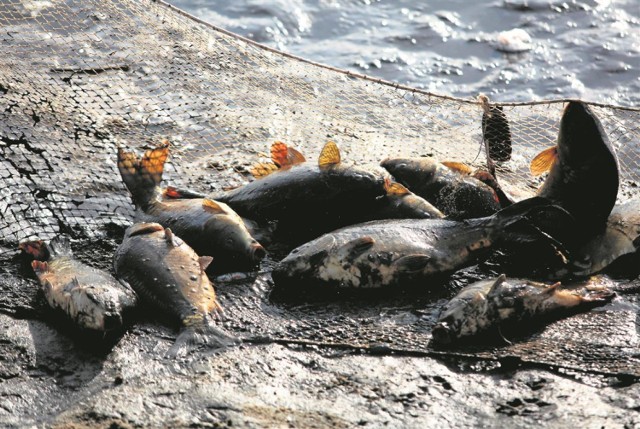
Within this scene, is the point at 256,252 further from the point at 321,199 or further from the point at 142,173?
the point at 142,173

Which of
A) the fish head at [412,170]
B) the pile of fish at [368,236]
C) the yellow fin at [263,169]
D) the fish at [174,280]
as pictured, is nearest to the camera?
the fish at [174,280]

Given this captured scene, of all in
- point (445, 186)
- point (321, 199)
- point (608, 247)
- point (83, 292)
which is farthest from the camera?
point (445, 186)

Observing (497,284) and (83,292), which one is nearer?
(83,292)

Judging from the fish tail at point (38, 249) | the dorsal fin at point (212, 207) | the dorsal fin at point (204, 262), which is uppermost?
the dorsal fin at point (212, 207)

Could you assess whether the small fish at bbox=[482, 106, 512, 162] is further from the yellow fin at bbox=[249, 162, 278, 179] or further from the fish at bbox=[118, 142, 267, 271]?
the fish at bbox=[118, 142, 267, 271]

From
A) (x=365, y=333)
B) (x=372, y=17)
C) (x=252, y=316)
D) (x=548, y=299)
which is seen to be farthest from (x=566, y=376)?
(x=372, y=17)

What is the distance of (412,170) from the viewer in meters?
6.88

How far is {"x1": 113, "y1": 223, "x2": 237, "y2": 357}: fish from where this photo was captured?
205 inches

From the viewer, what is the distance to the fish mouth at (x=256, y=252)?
602 centimetres

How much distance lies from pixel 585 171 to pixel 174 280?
296 centimetres

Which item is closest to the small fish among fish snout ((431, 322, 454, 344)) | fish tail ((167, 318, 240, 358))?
fish snout ((431, 322, 454, 344))

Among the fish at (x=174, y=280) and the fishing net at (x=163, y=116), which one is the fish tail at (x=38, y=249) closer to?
the fishing net at (x=163, y=116)

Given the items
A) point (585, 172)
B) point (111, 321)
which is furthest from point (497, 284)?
point (111, 321)

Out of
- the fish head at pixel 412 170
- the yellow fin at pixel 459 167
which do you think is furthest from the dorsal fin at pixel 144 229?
the yellow fin at pixel 459 167
